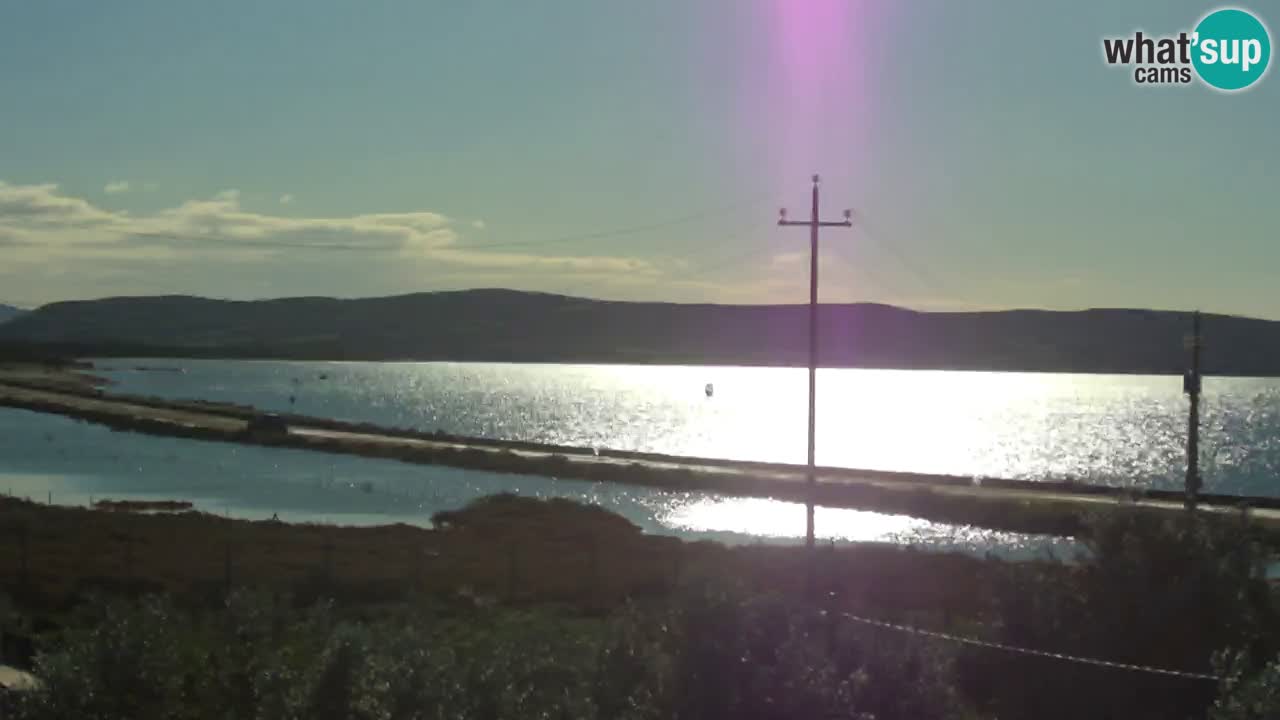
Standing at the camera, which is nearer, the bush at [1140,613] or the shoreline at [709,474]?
the bush at [1140,613]

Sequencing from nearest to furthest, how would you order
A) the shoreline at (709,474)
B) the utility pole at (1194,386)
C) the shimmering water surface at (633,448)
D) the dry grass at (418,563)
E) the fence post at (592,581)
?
the dry grass at (418,563), the fence post at (592,581), the utility pole at (1194,386), the shimmering water surface at (633,448), the shoreline at (709,474)

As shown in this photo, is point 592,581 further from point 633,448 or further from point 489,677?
point 633,448

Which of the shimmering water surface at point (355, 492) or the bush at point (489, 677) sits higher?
the bush at point (489, 677)

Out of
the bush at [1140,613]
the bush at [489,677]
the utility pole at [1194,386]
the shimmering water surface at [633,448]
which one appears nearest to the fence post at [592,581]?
the shimmering water surface at [633,448]

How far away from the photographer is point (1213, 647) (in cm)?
2094

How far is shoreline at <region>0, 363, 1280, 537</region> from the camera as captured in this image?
67.9 metres

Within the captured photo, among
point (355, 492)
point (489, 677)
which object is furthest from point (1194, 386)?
point (355, 492)

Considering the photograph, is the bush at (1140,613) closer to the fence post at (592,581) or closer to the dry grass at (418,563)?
the dry grass at (418,563)

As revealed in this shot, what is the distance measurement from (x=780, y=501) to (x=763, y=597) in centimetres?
6629

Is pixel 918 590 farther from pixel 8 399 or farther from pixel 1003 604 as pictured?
pixel 8 399

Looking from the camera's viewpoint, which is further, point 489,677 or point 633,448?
point 633,448

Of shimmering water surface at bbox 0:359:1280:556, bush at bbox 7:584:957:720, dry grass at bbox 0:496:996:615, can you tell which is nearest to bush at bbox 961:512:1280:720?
bush at bbox 7:584:957:720

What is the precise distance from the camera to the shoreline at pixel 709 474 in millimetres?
67875

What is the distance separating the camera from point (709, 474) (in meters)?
89.8
